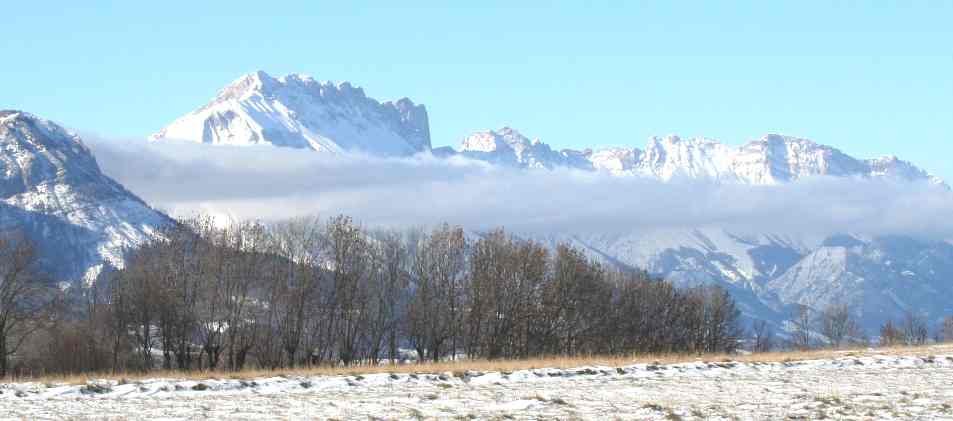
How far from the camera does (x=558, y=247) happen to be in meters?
118

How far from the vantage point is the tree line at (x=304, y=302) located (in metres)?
86.9

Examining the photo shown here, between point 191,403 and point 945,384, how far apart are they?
26.7 metres

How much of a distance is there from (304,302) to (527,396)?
60.5 metres

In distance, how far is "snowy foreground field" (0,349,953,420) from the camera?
1245 inches

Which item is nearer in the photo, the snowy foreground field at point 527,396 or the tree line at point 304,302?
the snowy foreground field at point 527,396

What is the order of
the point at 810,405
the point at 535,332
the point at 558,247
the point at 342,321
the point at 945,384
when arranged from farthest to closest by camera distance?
the point at 558,247 < the point at 535,332 < the point at 342,321 < the point at 945,384 < the point at 810,405

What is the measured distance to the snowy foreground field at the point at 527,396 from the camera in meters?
31.6

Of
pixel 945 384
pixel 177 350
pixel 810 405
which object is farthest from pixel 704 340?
pixel 810 405

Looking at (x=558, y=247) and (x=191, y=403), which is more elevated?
(x=558, y=247)

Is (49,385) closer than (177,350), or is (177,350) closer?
(49,385)

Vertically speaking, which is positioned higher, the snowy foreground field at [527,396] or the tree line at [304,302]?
the tree line at [304,302]

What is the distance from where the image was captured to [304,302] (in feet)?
311

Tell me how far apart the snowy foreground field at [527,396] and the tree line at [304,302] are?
40.4 meters

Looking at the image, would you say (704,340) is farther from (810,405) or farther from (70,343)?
(810,405)
